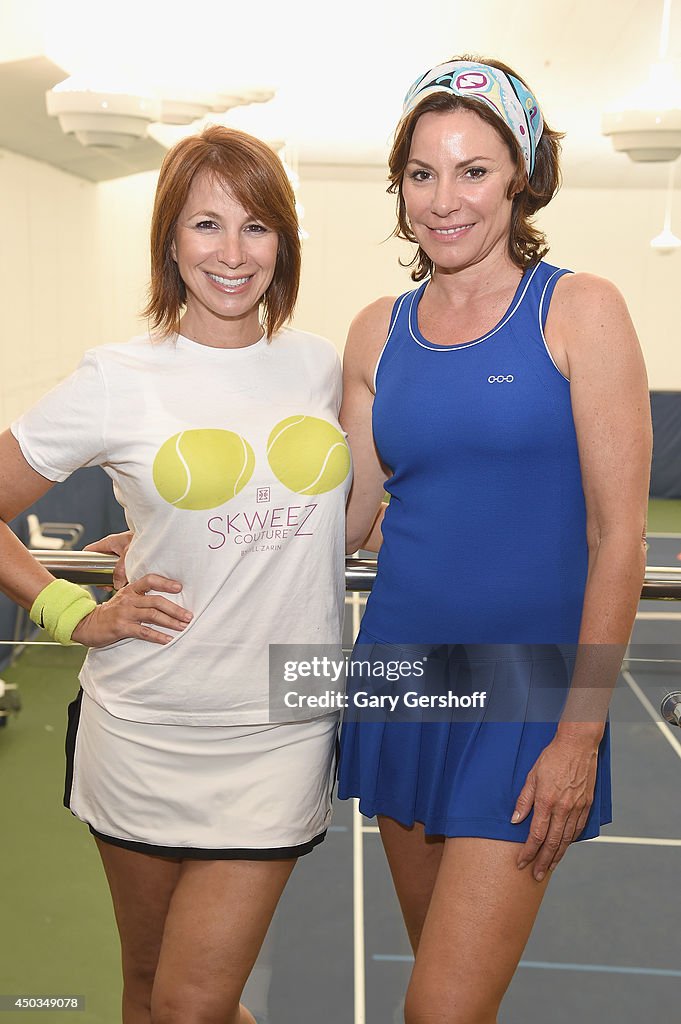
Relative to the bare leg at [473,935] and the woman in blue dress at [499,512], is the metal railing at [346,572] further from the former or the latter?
the bare leg at [473,935]

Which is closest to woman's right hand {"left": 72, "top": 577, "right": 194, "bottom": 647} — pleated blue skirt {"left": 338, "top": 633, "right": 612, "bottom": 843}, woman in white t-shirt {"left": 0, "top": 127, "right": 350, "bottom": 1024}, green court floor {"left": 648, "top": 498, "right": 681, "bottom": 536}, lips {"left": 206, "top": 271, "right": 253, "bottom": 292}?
woman in white t-shirt {"left": 0, "top": 127, "right": 350, "bottom": 1024}

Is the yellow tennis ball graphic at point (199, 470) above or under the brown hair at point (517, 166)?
under

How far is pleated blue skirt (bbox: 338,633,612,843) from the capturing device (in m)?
1.16

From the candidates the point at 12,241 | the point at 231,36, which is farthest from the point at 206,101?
the point at 12,241

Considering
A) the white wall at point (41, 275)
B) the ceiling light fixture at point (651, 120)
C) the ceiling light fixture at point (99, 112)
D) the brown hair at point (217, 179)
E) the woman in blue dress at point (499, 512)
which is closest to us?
the woman in blue dress at point (499, 512)

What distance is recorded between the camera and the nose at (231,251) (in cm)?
121

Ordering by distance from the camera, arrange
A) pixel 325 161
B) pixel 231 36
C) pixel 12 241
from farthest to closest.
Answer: pixel 325 161, pixel 231 36, pixel 12 241

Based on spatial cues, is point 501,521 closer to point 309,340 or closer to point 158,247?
point 309,340

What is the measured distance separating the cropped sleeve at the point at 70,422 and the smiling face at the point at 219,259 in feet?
0.48

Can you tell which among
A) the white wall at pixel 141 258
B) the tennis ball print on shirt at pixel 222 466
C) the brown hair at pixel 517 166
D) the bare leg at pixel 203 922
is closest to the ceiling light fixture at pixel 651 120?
the white wall at pixel 141 258

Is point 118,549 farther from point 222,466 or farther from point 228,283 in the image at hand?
point 228,283

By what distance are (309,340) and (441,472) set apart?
0.93 ft

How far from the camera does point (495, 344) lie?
1.14 m

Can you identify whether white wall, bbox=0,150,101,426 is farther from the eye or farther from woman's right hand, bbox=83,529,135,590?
the eye
